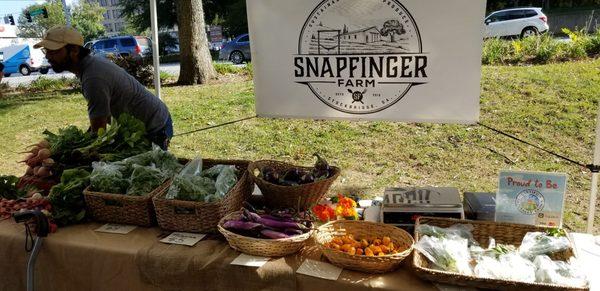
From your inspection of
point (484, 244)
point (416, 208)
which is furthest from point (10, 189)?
point (484, 244)

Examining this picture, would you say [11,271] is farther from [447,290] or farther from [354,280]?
[447,290]

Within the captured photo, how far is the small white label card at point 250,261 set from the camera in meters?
A: 1.83

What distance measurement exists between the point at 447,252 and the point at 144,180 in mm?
1459

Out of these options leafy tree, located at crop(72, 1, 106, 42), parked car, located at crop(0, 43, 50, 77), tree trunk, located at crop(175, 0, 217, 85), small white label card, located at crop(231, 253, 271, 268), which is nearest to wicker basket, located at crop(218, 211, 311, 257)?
small white label card, located at crop(231, 253, 271, 268)

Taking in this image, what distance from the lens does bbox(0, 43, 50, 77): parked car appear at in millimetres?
23172

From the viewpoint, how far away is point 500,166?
4.76 m

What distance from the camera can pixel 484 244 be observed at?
6.44 ft

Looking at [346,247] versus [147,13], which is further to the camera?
[147,13]

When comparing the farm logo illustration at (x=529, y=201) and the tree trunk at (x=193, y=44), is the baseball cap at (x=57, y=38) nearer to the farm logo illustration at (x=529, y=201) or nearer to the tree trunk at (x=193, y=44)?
the farm logo illustration at (x=529, y=201)

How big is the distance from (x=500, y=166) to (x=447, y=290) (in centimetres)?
353

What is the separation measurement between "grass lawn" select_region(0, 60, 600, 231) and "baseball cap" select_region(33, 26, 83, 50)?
106 inches

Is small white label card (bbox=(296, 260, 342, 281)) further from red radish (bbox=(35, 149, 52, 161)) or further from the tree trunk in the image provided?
the tree trunk

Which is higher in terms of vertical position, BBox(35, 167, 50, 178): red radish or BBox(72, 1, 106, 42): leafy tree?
BBox(72, 1, 106, 42): leafy tree

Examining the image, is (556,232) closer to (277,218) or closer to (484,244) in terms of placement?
(484,244)
